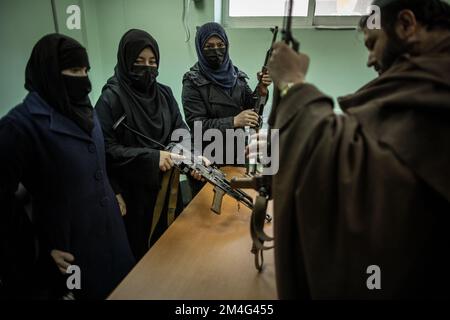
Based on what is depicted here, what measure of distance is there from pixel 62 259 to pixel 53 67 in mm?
740

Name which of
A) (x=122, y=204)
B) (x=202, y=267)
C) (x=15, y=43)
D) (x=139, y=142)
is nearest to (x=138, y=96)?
(x=139, y=142)

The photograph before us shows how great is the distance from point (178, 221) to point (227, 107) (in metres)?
0.96

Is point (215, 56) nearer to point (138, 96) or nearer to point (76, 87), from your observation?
point (138, 96)

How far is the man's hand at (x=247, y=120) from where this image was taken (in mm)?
1775

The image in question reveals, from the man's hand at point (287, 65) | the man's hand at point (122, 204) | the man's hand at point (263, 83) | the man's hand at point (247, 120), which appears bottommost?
the man's hand at point (122, 204)

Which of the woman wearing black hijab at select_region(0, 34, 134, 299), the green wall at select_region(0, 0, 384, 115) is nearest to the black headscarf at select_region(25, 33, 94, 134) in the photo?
the woman wearing black hijab at select_region(0, 34, 134, 299)

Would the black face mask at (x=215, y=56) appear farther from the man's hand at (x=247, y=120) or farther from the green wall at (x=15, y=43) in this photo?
the green wall at (x=15, y=43)

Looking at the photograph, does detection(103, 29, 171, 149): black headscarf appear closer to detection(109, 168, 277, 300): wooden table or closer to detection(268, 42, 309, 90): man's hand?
detection(109, 168, 277, 300): wooden table

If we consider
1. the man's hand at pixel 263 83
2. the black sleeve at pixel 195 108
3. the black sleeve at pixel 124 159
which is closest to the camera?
the black sleeve at pixel 124 159

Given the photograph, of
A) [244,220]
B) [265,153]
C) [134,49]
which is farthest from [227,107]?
[265,153]

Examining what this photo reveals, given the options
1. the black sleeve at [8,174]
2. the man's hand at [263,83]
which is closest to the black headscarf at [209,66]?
the man's hand at [263,83]

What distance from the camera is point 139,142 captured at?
5.39 ft

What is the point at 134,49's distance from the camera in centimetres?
157
